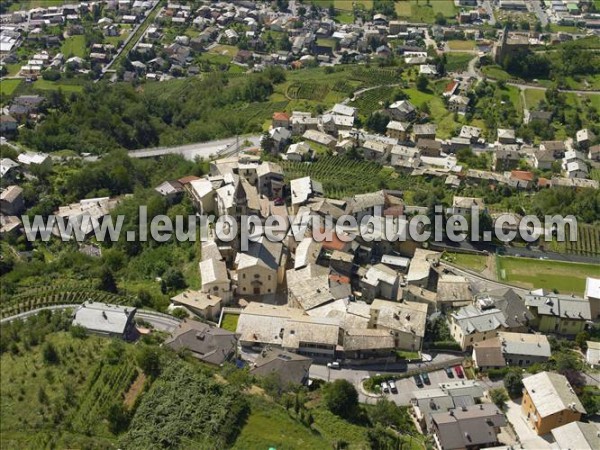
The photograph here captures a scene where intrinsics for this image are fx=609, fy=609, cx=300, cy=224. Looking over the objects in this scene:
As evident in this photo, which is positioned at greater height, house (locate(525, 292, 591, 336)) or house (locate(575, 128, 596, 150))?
house (locate(525, 292, 591, 336))

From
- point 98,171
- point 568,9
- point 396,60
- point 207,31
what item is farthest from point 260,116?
point 568,9

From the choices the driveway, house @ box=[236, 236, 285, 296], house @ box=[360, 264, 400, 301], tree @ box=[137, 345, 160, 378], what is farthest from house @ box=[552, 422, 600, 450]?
tree @ box=[137, 345, 160, 378]

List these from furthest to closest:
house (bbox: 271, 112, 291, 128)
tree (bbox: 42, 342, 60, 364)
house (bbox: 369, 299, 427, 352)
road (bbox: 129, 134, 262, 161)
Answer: house (bbox: 271, 112, 291, 128)
road (bbox: 129, 134, 262, 161)
house (bbox: 369, 299, 427, 352)
tree (bbox: 42, 342, 60, 364)

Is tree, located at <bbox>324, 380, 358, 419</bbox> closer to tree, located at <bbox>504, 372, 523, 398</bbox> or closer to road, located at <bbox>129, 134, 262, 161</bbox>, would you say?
tree, located at <bbox>504, 372, 523, 398</bbox>

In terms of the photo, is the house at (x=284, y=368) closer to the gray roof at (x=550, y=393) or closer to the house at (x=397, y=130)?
the gray roof at (x=550, y=393)

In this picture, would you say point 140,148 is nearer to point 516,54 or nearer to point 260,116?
point 260,116

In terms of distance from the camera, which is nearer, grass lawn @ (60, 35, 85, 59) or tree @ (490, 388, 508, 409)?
tree @ (490, 388, 508, 409)
